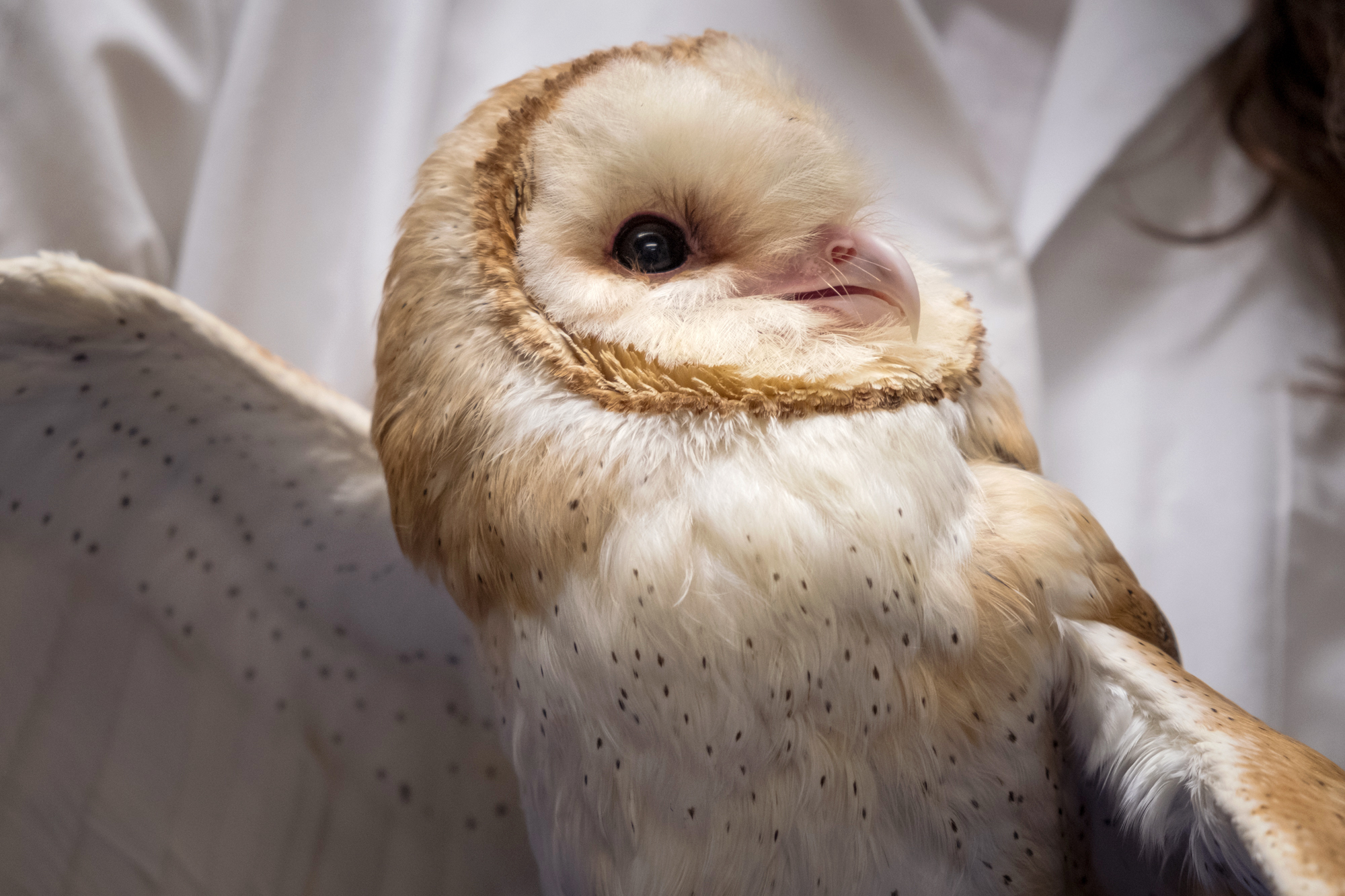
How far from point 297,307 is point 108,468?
1.16 ft

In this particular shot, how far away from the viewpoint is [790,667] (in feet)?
1.54

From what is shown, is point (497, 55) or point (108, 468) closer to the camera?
point (108, 468)

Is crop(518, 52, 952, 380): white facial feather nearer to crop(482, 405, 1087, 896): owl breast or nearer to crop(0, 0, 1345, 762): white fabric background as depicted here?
crop(482, 405, 1087, 896): owl breast

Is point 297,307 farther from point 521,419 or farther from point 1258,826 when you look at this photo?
point 1258,826

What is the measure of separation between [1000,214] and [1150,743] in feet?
2.50

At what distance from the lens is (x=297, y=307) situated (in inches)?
38.5

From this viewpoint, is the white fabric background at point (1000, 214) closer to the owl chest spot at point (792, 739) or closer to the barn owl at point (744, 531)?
the barn owl at point (744, 531)

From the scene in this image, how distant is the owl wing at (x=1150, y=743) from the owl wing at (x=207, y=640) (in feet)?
1.50

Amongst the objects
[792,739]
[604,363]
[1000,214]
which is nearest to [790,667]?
[792,739]

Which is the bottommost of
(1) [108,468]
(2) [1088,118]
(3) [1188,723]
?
(1) [108,468]

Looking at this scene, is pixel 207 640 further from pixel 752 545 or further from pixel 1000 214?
pixel 1000 214

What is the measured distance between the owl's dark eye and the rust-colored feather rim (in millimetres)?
63

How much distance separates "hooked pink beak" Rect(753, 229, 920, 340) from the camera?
1.69 ft

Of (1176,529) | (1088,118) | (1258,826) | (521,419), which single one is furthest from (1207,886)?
(1088,118)
